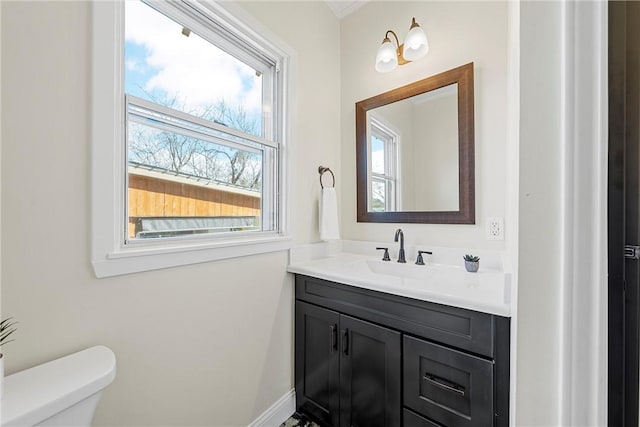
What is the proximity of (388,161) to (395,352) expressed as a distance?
1140 millimetres

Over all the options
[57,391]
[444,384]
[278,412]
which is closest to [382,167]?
[444,384]

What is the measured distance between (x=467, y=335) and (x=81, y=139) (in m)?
1.41

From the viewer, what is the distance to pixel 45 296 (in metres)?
0.74

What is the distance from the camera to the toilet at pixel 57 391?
58cm

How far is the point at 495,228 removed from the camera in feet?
4.45

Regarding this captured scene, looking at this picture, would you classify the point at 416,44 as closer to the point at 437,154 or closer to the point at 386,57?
the point at 386,57

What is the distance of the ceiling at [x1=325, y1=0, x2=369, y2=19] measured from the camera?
6.05ft

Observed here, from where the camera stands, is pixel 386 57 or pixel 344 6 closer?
pixel 386 57

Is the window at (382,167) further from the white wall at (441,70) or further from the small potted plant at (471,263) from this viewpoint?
the small potted plant at (471,263)

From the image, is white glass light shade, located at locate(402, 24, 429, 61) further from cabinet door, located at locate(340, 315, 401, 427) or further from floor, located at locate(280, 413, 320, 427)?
floor, located at locate(280, 413, 320, 427)

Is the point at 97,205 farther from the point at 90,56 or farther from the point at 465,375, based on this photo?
the point at 465,375

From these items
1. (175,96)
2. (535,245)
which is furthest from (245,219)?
(535,245)

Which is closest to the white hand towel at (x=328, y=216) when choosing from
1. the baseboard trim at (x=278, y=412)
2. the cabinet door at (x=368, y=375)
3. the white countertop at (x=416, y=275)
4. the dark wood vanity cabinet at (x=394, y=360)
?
the white countertop at (x=416, y=275)

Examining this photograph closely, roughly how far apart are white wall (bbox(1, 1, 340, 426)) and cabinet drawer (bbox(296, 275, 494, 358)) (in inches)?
13.3
